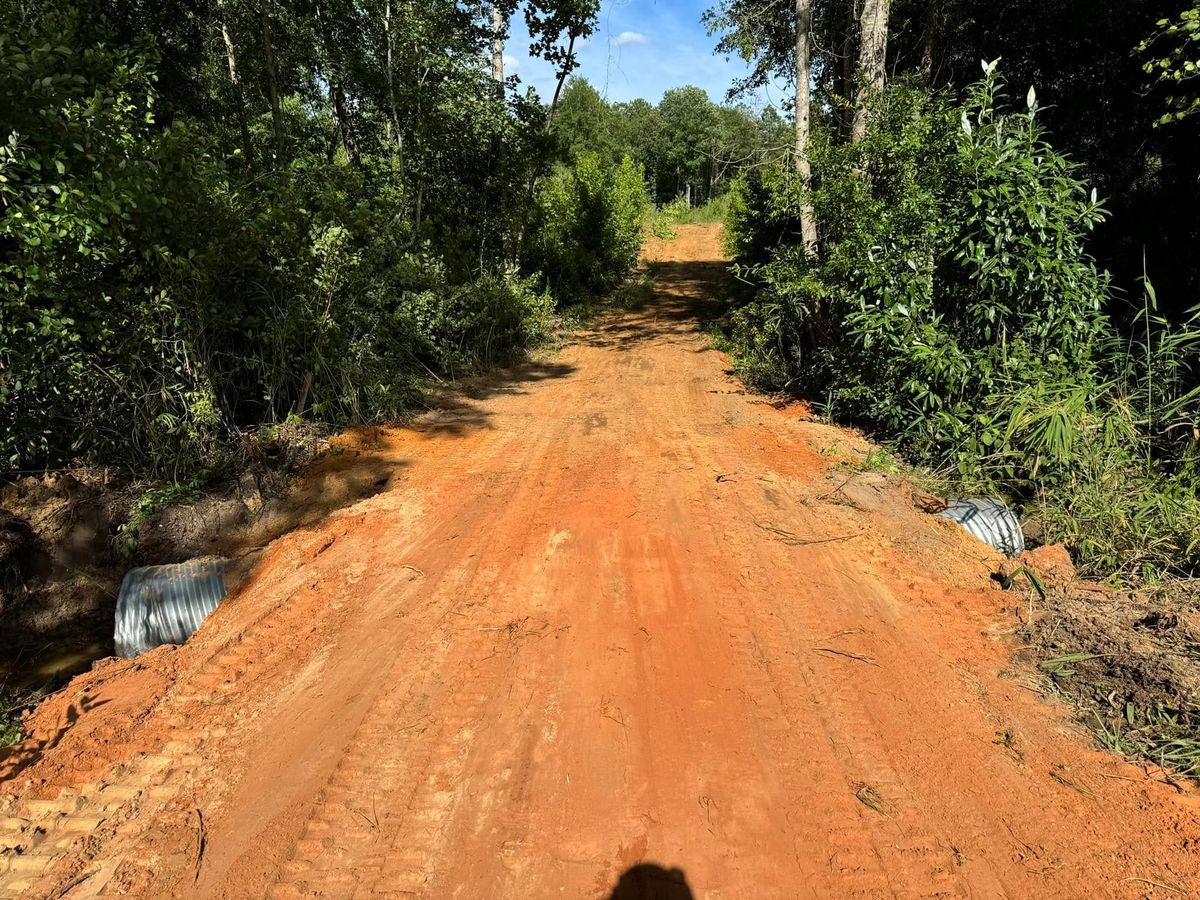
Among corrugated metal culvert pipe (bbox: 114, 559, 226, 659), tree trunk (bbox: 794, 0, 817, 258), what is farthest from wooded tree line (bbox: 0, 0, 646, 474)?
tree trunk (bbox: 794, 0, 817, 258)

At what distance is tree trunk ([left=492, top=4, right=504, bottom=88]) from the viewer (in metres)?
11.6

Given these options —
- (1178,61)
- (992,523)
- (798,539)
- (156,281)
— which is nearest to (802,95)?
(1178,61)

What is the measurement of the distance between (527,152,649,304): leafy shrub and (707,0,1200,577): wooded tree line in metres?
6.39

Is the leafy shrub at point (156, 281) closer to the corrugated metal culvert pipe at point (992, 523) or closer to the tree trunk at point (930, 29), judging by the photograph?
the corrugated metal culvert pipe at point (992, 523)

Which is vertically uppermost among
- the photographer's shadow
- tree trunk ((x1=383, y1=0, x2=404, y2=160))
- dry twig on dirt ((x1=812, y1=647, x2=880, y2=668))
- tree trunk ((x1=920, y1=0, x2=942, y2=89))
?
tree trunk ((x1=920, y1=0, x2=942, y2=89))

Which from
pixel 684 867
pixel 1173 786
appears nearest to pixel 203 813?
pixel 684 867

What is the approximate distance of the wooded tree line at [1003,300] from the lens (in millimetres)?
4996

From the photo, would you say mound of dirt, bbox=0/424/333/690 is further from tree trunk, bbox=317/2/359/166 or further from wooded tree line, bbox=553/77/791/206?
wooded tree line, bbox=553/77/791/206

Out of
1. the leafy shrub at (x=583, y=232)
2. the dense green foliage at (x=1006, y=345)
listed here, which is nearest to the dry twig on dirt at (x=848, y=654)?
the dense green foliage at (x=1006, y=345)

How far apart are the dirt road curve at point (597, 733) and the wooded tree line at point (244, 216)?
215 centimetres

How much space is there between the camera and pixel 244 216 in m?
6.17

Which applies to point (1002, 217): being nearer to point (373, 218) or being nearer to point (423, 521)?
point (423, 521)

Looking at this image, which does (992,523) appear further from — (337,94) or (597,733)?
(337,94)

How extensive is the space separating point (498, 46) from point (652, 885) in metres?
13.9
